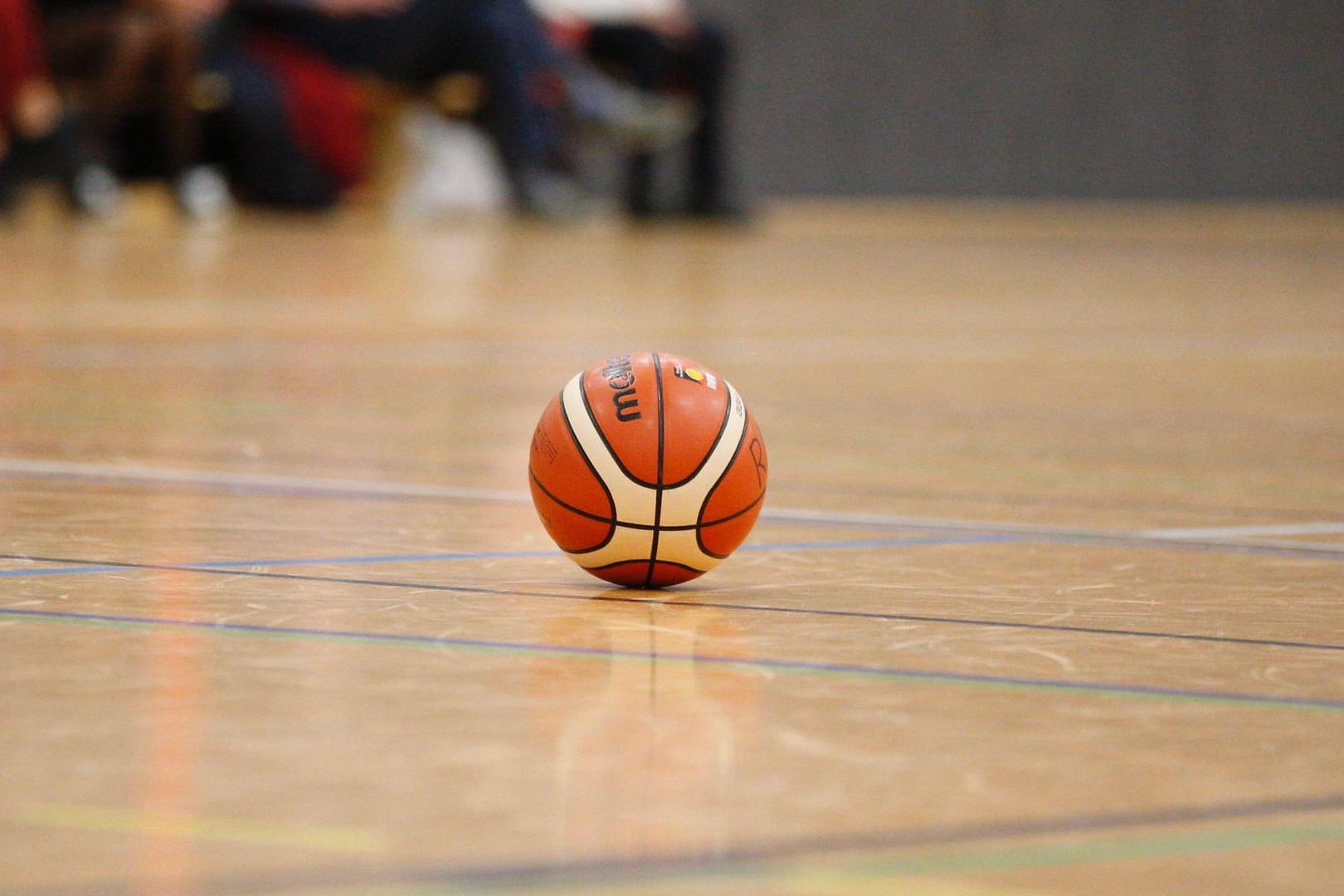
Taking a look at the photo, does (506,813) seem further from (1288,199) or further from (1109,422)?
(1288,199)

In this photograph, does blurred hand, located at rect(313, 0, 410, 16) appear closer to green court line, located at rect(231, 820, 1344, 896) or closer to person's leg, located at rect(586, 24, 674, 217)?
person's leg, located at rect(586, 24, 674, 217)

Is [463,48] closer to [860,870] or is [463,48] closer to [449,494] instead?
[449,494]

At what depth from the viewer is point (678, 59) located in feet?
39.1

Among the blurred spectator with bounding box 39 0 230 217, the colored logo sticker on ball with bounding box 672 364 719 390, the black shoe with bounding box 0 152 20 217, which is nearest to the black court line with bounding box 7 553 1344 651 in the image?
the colored logo sticker on ball with bounding box 672 364 719 390

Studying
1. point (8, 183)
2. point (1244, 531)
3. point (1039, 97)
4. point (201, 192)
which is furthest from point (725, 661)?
point (1039, 97)

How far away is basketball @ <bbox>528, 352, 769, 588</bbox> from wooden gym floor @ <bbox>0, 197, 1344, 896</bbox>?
0.05 m

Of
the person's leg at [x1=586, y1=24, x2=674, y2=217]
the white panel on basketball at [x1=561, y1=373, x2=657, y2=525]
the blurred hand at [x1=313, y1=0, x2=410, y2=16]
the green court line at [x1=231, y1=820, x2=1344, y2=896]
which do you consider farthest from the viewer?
the person's leg at [x1=586, y1=24, x2=674, y2=217]

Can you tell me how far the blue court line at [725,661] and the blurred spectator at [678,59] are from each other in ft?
33.6

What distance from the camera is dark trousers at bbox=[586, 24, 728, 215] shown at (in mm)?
11719

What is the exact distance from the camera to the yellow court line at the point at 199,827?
1018 mm

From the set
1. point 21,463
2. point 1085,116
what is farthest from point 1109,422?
point 1085,116

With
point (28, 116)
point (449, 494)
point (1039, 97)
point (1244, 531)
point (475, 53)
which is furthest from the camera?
point (1039, 97)

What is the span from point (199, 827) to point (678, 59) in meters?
11.1

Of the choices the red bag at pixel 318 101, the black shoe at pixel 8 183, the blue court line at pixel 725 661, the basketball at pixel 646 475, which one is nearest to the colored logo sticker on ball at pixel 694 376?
the basketball at pixel 646 475
